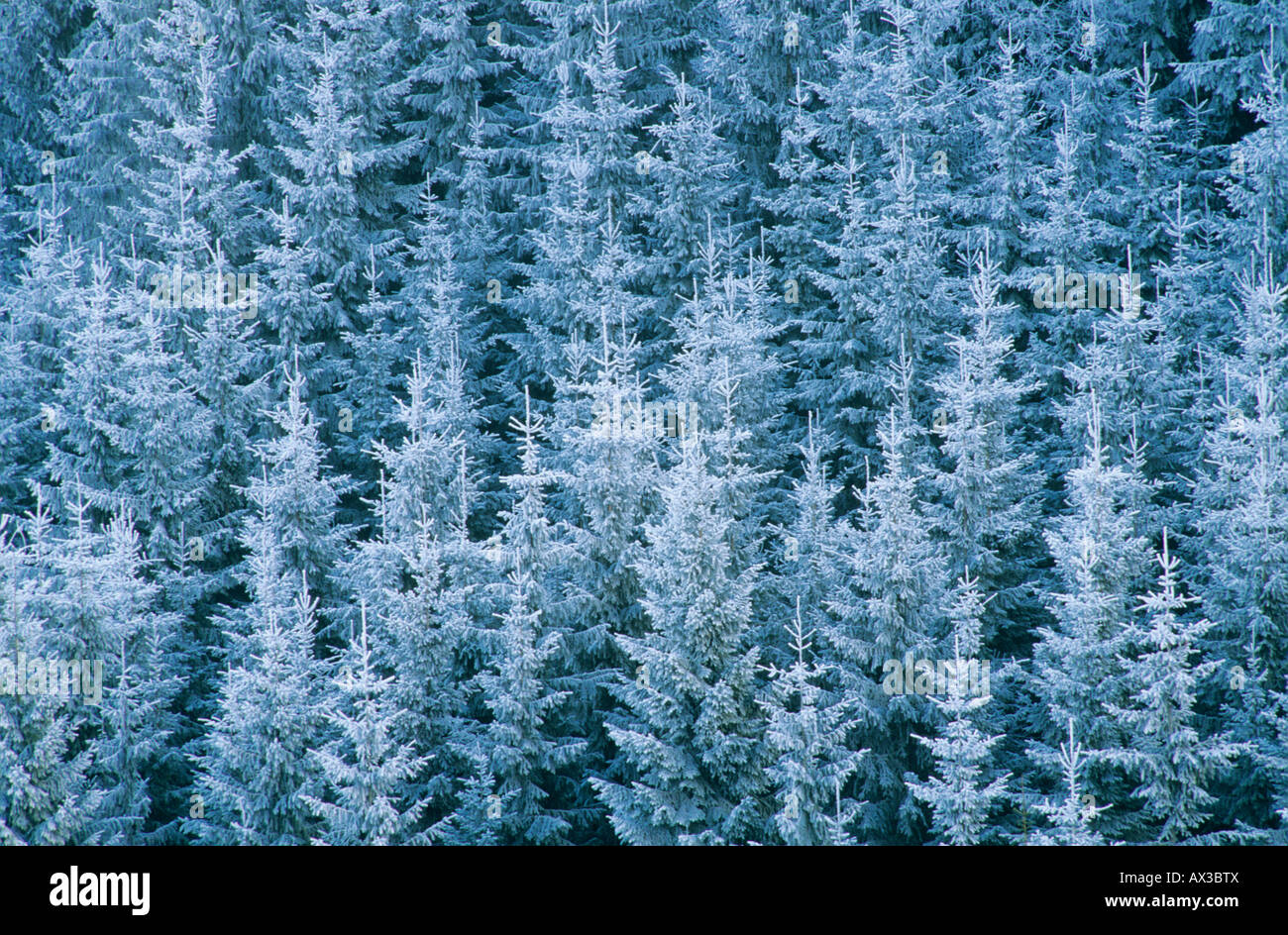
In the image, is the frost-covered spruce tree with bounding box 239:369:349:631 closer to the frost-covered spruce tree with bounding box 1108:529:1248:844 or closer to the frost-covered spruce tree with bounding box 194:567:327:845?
the frost-covered spruce tree with bounding box 194:567:327:845

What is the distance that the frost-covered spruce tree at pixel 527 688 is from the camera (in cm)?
2212

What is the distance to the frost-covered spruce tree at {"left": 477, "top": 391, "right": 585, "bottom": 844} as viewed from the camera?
22.1 metres

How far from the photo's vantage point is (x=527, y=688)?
2220cm

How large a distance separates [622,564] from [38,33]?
87.2ft

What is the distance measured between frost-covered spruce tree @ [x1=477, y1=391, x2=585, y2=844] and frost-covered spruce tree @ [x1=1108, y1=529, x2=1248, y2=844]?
8.76m

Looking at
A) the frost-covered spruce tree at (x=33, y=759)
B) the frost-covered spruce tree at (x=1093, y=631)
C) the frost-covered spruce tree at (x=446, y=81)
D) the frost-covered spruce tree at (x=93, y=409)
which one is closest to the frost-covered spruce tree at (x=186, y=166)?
the frost-covered spruce tree at (x=93, y=409)

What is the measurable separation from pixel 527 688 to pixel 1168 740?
9.90 metres

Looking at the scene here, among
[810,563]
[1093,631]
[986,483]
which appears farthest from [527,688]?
[1093,631]

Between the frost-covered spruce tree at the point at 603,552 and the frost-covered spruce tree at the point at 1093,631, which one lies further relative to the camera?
the frost-covered spruce tree at the point at 603,552

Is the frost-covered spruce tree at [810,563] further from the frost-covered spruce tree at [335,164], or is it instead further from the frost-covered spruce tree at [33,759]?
the frost-covered spruce tree at [335,164]

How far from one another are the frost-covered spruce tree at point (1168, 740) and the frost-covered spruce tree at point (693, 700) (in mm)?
5564
